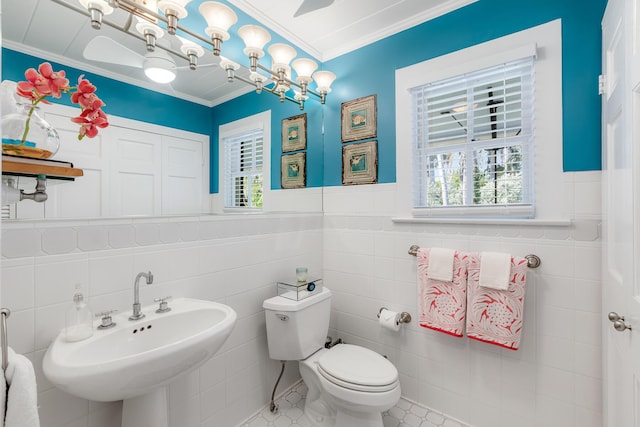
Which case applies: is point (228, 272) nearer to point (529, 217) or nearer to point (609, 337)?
point (529, 217)

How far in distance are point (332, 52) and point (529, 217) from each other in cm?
172

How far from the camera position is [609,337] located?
4.50ft

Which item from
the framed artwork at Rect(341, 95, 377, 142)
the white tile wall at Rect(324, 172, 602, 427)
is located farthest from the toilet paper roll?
the framed artwork at Rect(341, 95, 377, 142)

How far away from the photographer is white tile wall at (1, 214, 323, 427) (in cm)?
116

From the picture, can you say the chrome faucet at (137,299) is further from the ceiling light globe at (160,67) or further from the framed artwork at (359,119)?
the framed artwork at (359,119)

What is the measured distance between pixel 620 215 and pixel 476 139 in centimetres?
82

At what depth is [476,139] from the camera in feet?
6.03

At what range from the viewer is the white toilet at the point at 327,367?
1.55 m

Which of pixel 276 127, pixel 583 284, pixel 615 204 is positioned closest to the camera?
pixel 615 204

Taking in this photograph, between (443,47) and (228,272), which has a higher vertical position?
(443,47)

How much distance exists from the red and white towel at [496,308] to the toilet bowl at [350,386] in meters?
0.50

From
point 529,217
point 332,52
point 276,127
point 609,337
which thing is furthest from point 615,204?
point 332,52

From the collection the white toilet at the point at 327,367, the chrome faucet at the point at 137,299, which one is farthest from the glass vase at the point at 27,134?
the white toilet at the point at 327,367

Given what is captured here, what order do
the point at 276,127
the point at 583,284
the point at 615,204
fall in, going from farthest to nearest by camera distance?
the point at 276,127 < the point at 583,284 < the point at 615,204
